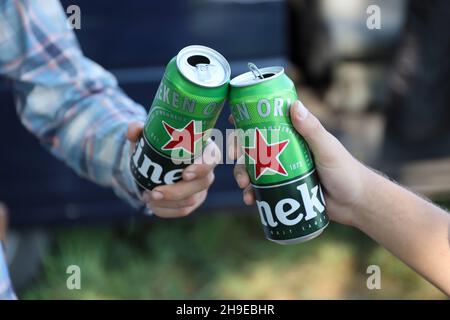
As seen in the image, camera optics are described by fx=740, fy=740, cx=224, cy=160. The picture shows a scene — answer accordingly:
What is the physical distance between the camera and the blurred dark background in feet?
7.85

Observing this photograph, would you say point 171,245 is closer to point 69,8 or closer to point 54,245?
point 54,245

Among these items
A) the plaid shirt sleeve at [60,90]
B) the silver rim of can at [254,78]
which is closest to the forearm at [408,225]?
the silver rim of can at [254,78]

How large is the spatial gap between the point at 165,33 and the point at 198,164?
3.77 feet

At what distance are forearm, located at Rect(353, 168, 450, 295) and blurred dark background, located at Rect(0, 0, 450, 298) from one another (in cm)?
111

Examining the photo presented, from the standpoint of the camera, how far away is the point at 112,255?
2922 millimetres

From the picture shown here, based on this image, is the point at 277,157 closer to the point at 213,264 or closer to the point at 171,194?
the point at 171,194

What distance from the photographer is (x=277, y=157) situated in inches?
46.9

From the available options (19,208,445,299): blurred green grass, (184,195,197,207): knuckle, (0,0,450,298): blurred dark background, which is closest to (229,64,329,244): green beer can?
(184,195,197,207): knuckle

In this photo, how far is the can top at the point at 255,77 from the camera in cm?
118

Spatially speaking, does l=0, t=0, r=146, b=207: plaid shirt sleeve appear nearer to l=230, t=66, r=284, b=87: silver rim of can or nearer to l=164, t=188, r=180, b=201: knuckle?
l=164, t=188, r=180, b=201: knuckle

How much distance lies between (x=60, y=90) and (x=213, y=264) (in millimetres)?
1445

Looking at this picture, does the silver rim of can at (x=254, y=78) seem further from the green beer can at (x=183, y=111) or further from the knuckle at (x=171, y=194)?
the knuckle at (x=171, y=194)

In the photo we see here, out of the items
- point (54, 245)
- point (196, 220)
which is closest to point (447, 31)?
point (196, 220)

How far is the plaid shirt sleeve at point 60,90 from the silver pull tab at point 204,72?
1.26 feet
